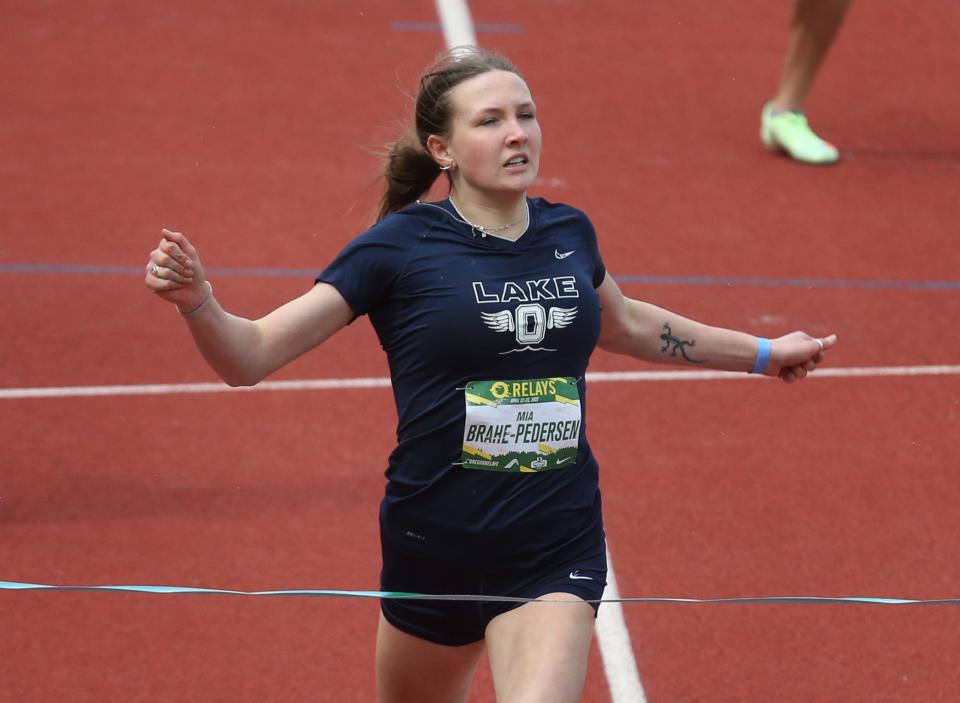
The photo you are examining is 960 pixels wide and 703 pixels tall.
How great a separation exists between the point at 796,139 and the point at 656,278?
191 centimetres

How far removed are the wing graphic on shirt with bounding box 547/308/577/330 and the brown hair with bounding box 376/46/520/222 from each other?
504 mm

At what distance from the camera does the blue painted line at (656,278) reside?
7.02m

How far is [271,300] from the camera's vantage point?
672cm

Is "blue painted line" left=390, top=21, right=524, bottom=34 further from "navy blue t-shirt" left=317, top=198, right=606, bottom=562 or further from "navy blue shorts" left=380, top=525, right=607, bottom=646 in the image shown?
"navy blue shorts" left=380, top=525, right=607, bottom=646

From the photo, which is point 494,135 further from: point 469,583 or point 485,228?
point 469,583

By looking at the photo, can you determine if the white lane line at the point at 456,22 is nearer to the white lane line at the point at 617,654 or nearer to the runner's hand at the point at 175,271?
the white lane line at the point at 617,654

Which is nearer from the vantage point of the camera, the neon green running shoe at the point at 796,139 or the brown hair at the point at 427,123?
the brown hair at the point at 427,123

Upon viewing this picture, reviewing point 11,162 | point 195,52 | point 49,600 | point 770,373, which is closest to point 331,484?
point 49,600

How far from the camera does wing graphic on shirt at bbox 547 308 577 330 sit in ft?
10.0

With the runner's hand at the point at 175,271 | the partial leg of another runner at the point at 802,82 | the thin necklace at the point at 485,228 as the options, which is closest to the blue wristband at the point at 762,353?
the thin necklace at the point at 485,228

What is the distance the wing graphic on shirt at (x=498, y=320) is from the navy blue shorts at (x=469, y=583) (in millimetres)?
503

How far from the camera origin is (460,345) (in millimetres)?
3008

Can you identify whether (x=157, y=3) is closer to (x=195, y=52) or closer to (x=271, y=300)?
(x=195, y=52)

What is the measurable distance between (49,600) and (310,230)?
320 cm
